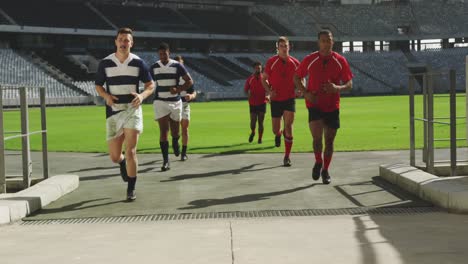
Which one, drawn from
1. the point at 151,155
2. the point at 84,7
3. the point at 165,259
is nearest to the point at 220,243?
the point at 165,259

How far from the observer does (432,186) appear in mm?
6527

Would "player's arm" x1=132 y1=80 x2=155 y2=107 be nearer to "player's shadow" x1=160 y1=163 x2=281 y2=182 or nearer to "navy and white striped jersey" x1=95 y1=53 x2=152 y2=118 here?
"navy and white striped jersey" x1=95 y1=53 x2=152 y2=118

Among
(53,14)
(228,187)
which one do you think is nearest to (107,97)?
(228,187)

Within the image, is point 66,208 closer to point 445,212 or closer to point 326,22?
point 445,212

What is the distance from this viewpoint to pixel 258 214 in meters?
6.20

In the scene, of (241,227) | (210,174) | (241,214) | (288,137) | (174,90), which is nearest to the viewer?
(241,227)

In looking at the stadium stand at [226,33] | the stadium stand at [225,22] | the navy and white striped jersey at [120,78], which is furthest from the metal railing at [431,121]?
the stadium stand at [225,22]

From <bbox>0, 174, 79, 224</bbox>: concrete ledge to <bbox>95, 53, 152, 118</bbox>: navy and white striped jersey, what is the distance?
1165 millimetres

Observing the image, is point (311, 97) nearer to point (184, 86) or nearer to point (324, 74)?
point (324, 74)

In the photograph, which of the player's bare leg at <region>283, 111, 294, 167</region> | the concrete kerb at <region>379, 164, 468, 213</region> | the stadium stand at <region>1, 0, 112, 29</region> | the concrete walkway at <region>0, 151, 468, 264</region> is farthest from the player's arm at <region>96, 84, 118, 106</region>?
the stadium stand at <region>1, 0, 112, 29</region>

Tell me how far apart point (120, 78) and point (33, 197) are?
1.65 metres

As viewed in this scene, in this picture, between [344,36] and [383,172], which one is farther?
[344,36]

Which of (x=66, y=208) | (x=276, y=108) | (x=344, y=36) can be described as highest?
(x=344, y=36)

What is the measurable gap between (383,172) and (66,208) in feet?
13.5
